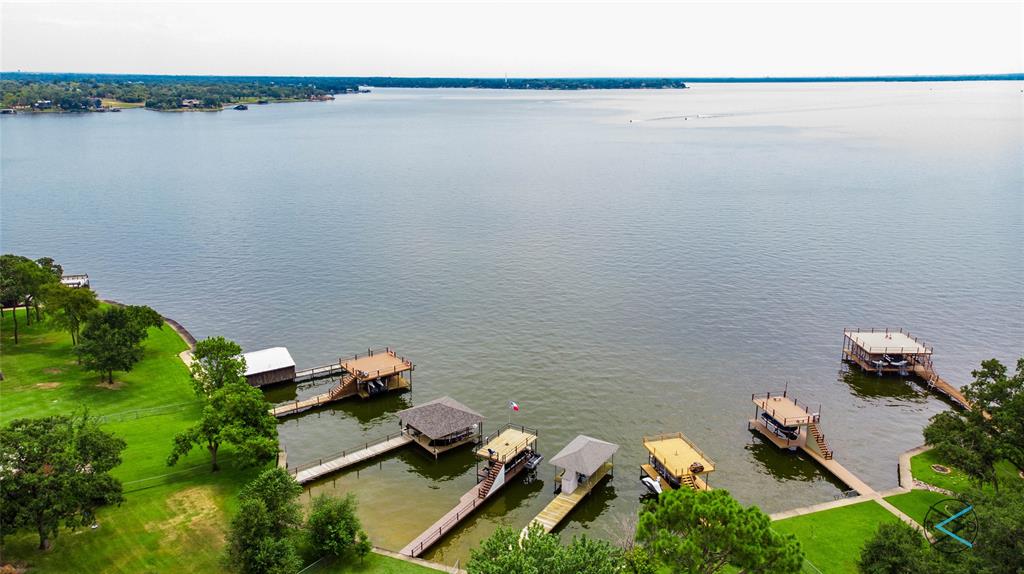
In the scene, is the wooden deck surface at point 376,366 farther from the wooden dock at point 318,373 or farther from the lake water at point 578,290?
the lake water at point 578,290

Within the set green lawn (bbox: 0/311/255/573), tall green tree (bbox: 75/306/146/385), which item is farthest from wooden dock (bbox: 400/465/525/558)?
tall green tree (bbox: 75/306/146/385)

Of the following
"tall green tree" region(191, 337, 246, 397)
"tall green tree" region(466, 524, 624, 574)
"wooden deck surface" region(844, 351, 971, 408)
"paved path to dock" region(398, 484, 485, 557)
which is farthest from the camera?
"wooden deck surface" region(844, 351, 971, 408)

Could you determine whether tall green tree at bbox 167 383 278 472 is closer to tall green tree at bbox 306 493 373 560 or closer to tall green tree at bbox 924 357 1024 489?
tall green tree at bbox 306 493 373 560

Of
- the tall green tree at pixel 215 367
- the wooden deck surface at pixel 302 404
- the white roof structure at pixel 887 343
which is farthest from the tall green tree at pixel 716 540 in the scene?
the white roof structure at pixel 887 343

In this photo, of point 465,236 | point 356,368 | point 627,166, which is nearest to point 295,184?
point 465,236

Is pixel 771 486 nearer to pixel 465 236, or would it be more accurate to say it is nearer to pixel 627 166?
pixel 465 236

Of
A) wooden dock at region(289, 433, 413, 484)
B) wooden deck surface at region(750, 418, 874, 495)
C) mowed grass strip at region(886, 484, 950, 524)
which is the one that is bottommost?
wooden dock at region(289, 433, 413, 484)

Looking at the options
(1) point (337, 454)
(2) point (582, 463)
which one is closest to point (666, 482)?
(2) point (582, 463)
